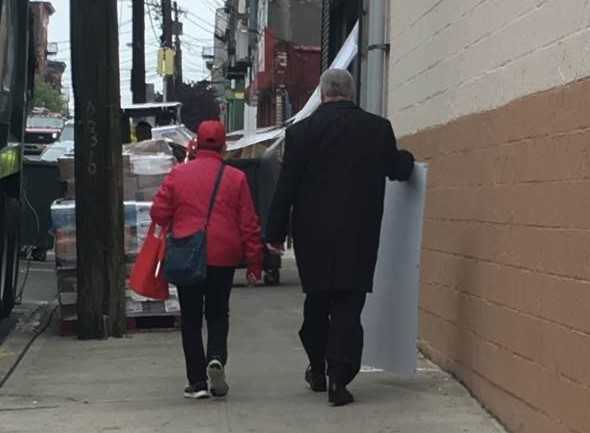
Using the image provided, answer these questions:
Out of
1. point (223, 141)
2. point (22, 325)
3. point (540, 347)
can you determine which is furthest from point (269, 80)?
point (540, 347)

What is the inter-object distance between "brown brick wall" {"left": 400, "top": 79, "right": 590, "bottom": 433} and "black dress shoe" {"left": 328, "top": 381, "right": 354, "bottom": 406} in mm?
738

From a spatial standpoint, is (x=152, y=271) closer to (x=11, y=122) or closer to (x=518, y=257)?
(x=518, y=257)

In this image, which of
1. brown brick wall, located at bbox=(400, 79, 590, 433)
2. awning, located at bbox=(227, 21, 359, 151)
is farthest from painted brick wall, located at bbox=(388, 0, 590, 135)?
awning, located at bbox=(227, 21, 359, 151)

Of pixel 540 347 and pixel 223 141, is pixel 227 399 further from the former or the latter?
pixel 540 347

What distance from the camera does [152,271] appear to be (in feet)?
22.3

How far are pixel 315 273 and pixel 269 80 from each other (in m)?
19.2

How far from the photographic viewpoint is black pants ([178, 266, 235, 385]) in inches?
262

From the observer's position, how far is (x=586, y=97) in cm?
468

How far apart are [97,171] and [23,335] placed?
1.54 metres

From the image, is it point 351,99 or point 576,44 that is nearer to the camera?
point 576,44

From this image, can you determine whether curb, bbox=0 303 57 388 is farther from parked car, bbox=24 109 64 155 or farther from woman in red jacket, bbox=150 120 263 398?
parked car, bbox=24 109 64 155

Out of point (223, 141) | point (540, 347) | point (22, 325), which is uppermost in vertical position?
point (223, 141)

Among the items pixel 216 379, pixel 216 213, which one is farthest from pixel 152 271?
pixel 216 379

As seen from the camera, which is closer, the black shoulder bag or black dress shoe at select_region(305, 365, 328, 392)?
the black shoulder bag
